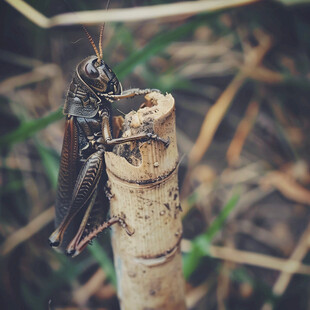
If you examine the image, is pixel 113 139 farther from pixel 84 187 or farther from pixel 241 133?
pixel 241 133

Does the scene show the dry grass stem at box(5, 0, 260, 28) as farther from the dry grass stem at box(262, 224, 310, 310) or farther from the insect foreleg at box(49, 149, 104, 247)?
the dry grass stem at box(262, 224, 310, 310)

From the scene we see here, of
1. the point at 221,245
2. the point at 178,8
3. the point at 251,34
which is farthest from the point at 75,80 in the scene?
the point at 251,34

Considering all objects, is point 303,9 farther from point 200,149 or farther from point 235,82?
point 200,149

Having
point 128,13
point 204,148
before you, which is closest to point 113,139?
point 128,13

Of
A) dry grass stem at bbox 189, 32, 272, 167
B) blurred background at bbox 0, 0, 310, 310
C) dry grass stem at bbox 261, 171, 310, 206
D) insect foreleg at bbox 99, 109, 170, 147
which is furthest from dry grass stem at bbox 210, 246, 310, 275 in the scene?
insect foreleg at bbox 99, 109, 170, 147

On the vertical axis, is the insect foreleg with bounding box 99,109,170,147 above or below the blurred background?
above

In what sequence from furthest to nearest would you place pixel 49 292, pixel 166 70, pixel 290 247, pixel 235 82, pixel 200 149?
pixel 166 70
pixel 235 82
pixel 200 149
pixel 290 247
pixel 49 292
